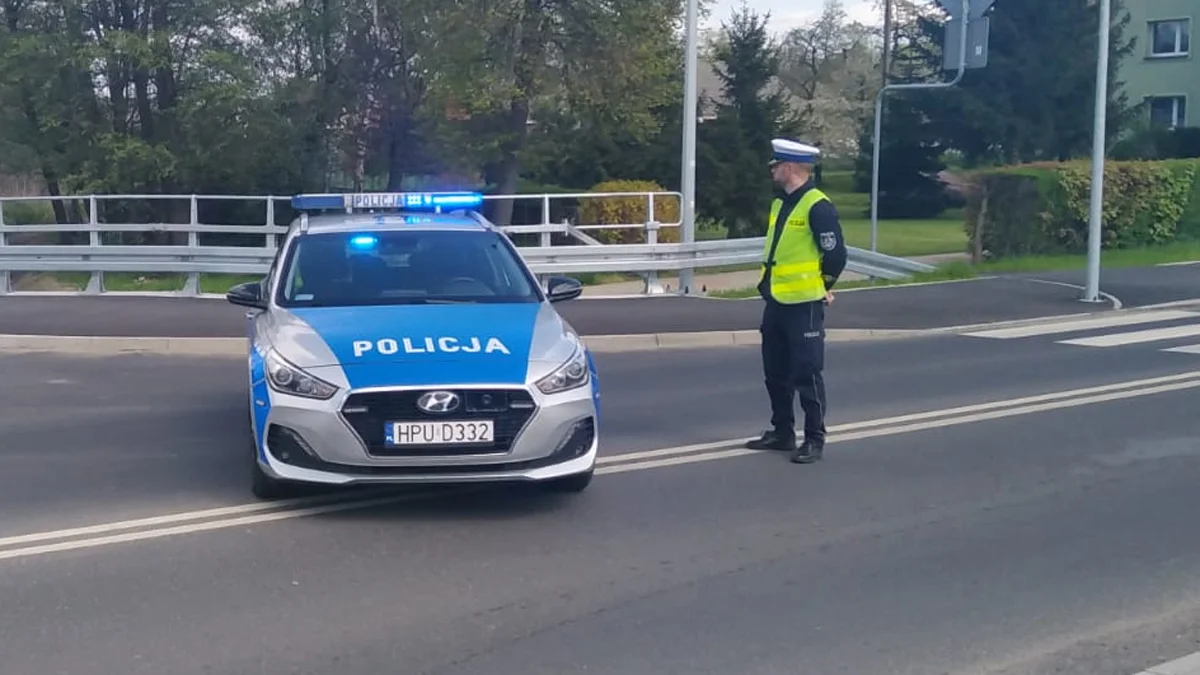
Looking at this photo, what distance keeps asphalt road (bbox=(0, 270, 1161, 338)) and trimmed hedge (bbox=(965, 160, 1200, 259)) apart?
384 centimetres

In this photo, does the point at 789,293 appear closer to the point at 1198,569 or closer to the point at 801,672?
the point at 1198,569

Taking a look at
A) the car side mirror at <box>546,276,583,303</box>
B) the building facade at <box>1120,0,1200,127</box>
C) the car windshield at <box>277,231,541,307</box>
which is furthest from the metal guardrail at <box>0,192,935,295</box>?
the building facade at <box>1120,0,1200,127</box>

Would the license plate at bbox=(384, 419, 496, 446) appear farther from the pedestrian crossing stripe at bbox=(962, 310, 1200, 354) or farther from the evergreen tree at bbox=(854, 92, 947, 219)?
the evergreen tree at bbox=(854, 92, 947, 219)

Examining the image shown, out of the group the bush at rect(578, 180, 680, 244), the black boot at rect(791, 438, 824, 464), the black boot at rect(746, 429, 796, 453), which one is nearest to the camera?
the black boot at rect(791, 438, 824, 464)

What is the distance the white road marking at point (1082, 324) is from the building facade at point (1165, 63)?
39.6 metres

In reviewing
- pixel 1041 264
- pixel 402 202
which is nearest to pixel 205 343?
pixel 402 202

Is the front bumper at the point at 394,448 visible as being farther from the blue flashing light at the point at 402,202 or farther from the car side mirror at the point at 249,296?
the blue flashing light at the point at 402,202

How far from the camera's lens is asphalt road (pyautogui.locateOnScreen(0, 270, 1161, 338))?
15.8 m

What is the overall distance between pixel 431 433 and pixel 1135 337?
10.7 metres

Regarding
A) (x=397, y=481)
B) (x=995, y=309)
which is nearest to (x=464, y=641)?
(x=397, y=481)

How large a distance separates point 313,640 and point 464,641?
1.87ft

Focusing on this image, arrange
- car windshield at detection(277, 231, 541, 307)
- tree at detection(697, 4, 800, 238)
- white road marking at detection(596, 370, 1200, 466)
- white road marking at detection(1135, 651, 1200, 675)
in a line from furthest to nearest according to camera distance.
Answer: tree at detection(697, 4, 800, 238) → white road marking at detection(596, 370, 1200, 466) → car windshield at detection(277, 231, 541, 307) → white road marking at detection(1135, 651, 1200, 675)

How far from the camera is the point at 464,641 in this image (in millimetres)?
5641

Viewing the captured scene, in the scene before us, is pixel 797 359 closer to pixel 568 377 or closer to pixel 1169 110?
pixel 568 377
